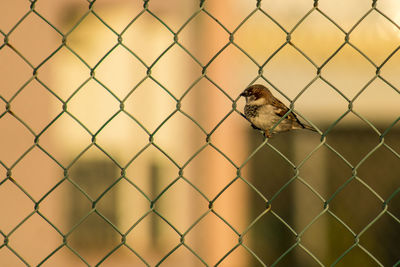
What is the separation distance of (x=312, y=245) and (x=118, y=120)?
2733 mm

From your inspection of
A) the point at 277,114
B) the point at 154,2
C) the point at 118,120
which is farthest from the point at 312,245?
the point at 277,114

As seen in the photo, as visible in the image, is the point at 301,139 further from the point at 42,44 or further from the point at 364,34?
the point at 42,44

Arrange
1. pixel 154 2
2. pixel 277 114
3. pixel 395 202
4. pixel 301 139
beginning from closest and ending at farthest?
pixel 277 114
pixel 395 202
pixel 301 139
pixel 154 2

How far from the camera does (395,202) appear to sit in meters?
7.27

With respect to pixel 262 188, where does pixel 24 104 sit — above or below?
below

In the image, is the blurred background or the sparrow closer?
the sparrow

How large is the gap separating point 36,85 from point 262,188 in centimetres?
299

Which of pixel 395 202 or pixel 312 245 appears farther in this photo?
pixel 312 245

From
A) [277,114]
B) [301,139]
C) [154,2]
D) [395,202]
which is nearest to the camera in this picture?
[277,114]

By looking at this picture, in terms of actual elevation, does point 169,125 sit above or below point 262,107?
below

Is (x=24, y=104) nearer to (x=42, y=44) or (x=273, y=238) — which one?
(x=42, y=44)

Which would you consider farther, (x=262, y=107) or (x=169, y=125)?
(x=169, y=125)

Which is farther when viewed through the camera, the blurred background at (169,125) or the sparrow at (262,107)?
the blurred background at (169,125)

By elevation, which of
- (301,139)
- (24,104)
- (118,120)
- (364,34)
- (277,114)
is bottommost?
(24,104)
